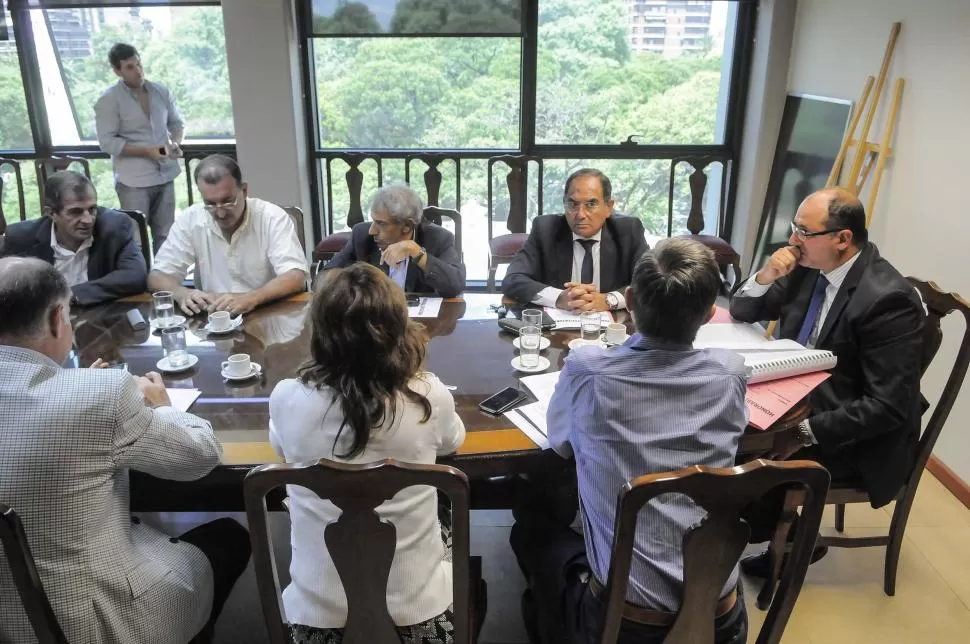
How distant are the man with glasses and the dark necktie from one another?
104 centimetres

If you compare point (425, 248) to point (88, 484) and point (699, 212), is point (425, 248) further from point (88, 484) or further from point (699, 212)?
point (699, 212)

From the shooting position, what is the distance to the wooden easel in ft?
10.2

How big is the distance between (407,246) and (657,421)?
1.44 m

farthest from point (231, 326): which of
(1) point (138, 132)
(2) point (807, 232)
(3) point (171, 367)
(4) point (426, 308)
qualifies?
(1) point (138, 132)

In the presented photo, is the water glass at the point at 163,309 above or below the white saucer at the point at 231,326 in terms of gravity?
above

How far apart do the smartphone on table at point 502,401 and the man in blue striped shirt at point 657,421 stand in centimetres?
29

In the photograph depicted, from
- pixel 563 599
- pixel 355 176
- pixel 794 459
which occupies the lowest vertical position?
pixel 563 599

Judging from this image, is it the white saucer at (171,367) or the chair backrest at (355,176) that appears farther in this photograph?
the chair backrest at (355,176)

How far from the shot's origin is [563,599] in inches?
61.1

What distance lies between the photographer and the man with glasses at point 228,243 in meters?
2.63

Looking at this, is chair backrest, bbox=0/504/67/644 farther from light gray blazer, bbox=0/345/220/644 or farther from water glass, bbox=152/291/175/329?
water glass, bbox=152/291/175/329

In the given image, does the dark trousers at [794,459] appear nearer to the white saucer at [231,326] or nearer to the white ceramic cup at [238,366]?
the white ceramic cup at [238,366]

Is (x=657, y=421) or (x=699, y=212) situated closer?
(x=657, y=421)

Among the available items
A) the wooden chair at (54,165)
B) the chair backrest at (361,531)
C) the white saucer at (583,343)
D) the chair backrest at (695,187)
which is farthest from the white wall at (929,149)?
the wooden chair at (54,165)
